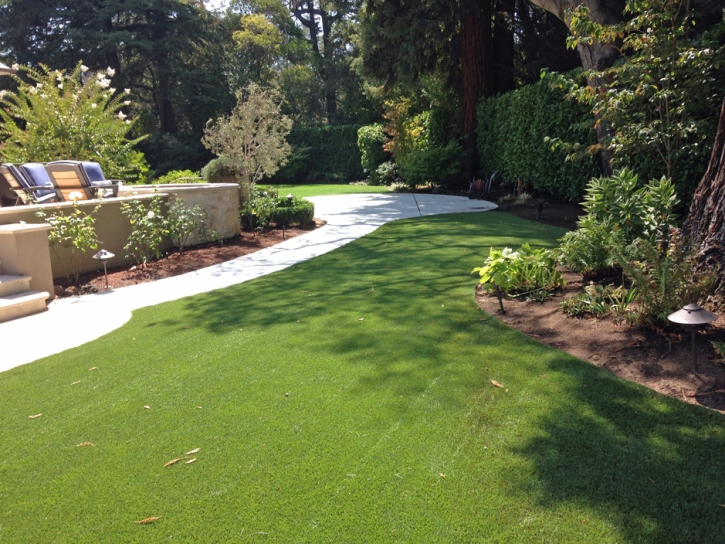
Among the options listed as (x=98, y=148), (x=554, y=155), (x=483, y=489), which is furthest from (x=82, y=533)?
(x=98, y=148)

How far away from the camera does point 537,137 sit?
13.4 metres

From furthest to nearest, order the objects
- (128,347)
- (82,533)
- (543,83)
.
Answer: (543,83), (128,347), (82,533)

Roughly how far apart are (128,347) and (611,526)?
4.43 metres

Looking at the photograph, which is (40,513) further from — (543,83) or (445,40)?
(445,40)

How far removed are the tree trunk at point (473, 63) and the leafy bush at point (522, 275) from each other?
1379cm

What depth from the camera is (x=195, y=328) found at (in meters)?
5.77

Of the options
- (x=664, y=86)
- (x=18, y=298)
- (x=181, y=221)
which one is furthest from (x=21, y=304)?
(x=664, y=86)

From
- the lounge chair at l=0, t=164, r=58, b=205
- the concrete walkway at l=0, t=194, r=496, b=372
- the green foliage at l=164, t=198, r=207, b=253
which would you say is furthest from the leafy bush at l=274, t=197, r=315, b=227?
the lounge chair at l=0, t=164, r=58, b=205

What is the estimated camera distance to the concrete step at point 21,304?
643 centimetres

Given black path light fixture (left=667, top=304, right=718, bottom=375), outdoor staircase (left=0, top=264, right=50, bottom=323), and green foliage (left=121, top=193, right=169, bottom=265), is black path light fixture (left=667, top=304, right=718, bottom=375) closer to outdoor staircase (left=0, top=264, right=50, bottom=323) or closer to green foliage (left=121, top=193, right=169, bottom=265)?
outdoor staircase (left=0, top=264, right=50, bottom=323)

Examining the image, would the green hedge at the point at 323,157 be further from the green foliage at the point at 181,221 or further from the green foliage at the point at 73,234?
the green foliage at the point at 73,234

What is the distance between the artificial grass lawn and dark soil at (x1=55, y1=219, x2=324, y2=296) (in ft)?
10.1

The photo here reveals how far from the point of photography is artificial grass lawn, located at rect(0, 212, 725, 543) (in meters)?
2.60

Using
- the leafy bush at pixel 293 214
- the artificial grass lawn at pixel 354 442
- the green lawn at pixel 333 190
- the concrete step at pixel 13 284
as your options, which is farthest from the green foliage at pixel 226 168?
the artificial grass lawn at pixel 354 442
